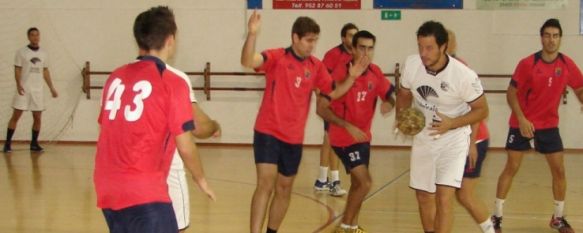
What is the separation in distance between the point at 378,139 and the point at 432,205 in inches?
332

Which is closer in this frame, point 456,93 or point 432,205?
point 456,93

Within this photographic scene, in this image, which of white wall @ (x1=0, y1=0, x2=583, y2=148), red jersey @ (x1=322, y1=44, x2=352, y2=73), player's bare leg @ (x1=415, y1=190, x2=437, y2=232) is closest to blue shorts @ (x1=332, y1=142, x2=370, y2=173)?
player's bare leg @ (x1=415, y1=190, x2=437, y2=232)

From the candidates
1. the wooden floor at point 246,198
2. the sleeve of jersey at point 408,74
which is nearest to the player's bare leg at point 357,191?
the wooden floor at point 246,198

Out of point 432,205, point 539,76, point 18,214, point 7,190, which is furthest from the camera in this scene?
point 7,190

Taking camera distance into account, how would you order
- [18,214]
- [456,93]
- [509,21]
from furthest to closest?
Result: [509,21]
[18,214]
[456,93]

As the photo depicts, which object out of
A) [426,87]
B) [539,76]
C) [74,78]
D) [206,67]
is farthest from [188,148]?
[74,78]

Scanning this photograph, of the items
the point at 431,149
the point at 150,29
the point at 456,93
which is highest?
the point at 150,29

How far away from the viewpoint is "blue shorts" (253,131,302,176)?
20.7ft

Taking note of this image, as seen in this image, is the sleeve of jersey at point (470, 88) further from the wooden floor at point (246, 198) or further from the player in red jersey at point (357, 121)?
the wooden floor at point (246, 198)

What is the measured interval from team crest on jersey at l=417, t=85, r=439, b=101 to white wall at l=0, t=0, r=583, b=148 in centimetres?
843

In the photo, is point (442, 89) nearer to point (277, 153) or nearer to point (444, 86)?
point (444, 86)

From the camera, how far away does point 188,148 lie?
152 inches

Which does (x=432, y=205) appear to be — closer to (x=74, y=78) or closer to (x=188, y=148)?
(x=188, y=148)

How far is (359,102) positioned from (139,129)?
147 inches
